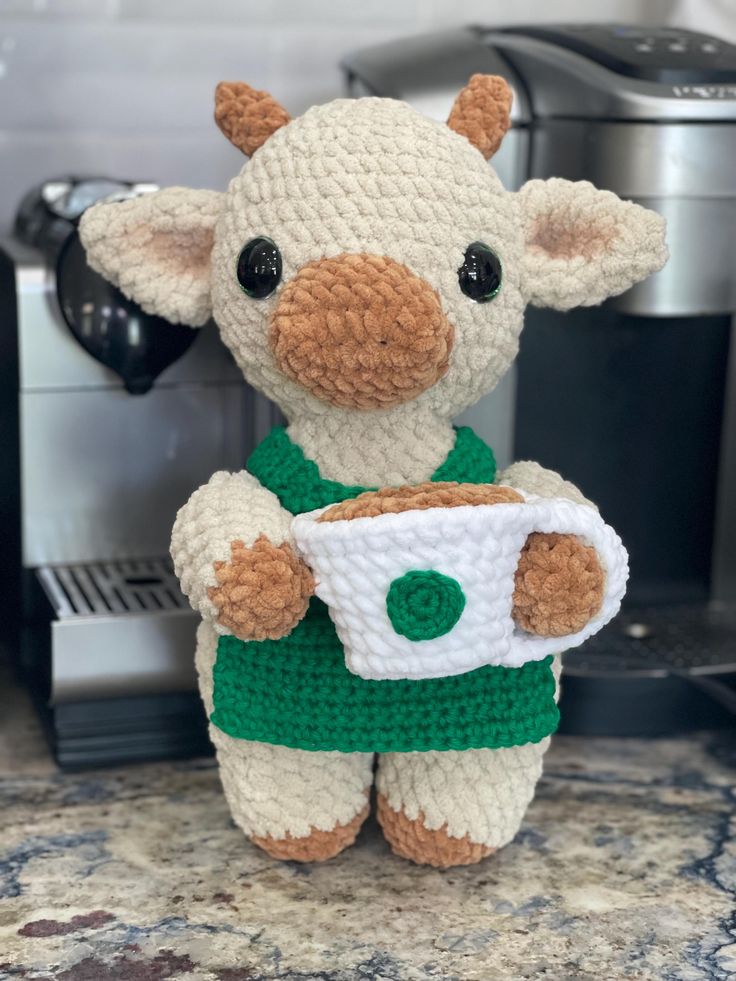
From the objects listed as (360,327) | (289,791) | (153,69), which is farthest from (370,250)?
(153,69)

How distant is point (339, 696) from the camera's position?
0.73 m

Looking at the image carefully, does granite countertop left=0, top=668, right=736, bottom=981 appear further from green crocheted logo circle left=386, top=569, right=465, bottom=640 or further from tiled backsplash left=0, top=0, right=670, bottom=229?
tiled backsplash left=0, top=0, right=670, bottom=229

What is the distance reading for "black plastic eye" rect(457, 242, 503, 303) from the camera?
701 mm

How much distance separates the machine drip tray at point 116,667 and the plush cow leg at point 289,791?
0.29 feet

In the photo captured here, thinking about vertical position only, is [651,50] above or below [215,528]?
above

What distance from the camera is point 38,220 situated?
98 centimetres

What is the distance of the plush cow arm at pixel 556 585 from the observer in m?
0.67

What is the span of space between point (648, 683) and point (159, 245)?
43 cm

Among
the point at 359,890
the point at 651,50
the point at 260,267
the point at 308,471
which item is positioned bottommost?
the point at 359,890

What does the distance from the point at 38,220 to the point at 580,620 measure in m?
0.51

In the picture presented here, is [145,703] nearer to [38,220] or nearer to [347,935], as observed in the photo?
[347,935]

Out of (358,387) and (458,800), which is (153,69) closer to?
(358,387)

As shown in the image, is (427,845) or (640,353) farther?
(640,353)

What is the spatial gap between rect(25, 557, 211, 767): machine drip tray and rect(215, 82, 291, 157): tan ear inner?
302 mm
